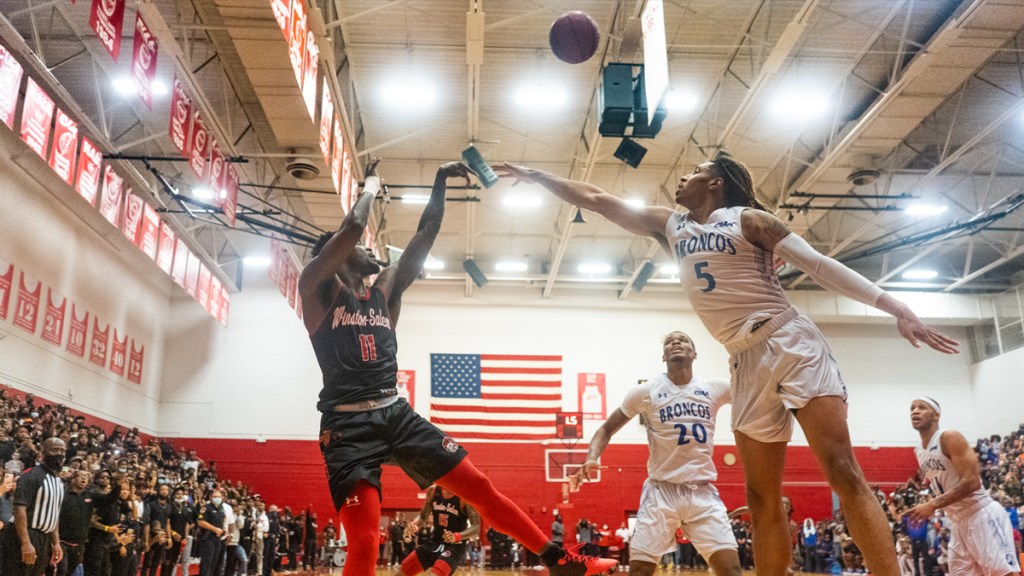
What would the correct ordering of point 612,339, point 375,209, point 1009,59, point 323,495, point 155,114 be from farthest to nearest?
point 612,339 < point 323,495 < point 375,209 < point 155,114 < point 1009,59

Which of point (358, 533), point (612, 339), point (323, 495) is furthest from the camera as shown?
point (612, 339)

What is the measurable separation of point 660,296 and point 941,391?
962 centimetres

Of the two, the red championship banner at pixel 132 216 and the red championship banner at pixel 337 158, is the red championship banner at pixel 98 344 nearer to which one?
the red championship banner at pixel 132 216

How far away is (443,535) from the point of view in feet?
23.7

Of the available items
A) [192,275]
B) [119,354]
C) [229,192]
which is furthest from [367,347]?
[119,354]

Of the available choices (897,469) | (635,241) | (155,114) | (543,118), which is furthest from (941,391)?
(155,114)

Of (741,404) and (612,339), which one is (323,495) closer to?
(612,339)

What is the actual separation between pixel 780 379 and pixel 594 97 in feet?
46.1

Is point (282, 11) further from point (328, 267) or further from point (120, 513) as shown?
point (328, 267)

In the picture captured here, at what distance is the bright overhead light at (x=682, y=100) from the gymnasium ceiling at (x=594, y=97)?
0.04 m

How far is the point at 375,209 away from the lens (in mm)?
21188

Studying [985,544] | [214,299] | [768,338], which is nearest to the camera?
[768,338]

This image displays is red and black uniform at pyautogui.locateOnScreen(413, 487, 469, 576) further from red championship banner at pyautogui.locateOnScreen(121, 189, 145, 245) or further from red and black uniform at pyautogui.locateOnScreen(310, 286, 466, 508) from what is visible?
red championship banner at pyautogui.locateOnScreen(121, 189, 145, 245)

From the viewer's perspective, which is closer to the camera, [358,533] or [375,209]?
[358,533]
